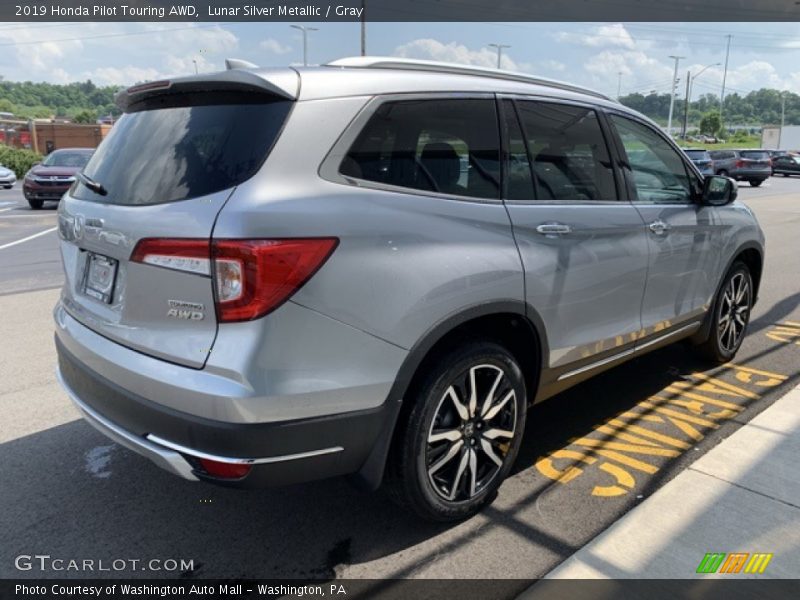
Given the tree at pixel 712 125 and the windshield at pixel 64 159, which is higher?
the tree at pixel 712 125

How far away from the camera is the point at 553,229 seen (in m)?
2.98

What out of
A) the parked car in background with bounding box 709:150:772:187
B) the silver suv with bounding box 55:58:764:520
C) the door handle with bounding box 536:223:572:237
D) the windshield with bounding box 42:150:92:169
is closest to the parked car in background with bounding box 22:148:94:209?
the windshield with bounding box 42:150:92:169

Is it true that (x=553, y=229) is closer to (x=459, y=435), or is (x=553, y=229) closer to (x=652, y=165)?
(x=459, y=435)

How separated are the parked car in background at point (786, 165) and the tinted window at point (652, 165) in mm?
42121

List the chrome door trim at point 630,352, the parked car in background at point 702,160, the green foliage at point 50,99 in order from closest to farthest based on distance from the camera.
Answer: the chrome door trim at point 630,352
the parked car in background at point 702,160
the green foliage at point 50,99

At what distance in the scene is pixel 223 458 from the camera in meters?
2.13

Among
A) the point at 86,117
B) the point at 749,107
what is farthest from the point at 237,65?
the point at 749,107

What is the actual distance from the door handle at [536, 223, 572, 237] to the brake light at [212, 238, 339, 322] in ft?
4.24

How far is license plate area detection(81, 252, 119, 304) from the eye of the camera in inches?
97.4

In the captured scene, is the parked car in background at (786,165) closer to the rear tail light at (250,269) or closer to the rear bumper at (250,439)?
the rear bumper at (250,439)

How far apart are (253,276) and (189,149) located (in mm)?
647

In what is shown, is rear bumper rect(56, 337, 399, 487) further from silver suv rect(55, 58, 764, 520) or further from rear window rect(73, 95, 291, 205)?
rear window rect(73, 95, 291, 205)

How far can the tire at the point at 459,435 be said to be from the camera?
257 cm

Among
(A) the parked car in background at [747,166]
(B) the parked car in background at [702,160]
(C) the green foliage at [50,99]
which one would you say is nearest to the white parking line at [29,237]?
(B) the parked car in background at [702,160]
